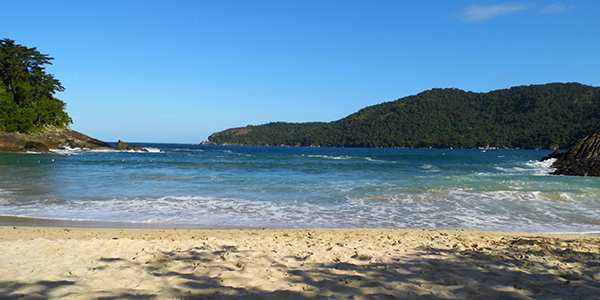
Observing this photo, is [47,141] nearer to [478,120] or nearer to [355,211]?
[355,211]

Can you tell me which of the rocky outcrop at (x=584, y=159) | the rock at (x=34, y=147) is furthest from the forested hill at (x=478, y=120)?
the rock at (x=34, y=147)

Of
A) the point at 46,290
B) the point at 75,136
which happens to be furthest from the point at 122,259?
the point at 75,136

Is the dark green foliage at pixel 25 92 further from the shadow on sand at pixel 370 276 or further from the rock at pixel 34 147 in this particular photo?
the shadow on sand at pixel 370 276

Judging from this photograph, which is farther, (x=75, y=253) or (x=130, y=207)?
(x=130, y=207)

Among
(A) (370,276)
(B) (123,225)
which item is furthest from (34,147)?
(A) (370,276)

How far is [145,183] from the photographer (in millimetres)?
16875

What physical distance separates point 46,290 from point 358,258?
386 cm

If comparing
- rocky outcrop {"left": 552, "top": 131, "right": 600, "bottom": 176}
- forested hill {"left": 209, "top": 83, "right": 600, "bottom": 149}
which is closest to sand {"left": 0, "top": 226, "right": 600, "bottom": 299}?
rocky outcrop {"left": 552, "top": 131, "right": 600, "bottom": 176}

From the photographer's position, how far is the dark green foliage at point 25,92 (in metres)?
47.6

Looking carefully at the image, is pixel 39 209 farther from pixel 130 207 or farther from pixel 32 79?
pixel 32 79

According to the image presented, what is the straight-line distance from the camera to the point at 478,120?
463 ft

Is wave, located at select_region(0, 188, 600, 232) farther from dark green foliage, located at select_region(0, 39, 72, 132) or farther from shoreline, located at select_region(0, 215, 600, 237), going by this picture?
dark green foliage, located at select_region(0, 39, 72, 132)

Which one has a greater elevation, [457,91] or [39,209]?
[457,91]

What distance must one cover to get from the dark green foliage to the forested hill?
372 ft
